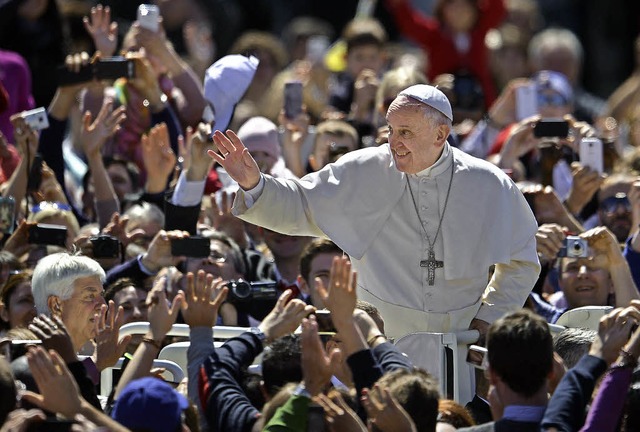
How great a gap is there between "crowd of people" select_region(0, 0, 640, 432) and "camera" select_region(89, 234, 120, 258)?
14 millimetres

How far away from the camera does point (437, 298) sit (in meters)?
7.46

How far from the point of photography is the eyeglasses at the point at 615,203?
921 centimetres

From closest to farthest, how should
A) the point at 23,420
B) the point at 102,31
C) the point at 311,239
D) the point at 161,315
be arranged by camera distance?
the point at 23,420 < the point at 161,315 < the point at 311,239 < the point at 102,31

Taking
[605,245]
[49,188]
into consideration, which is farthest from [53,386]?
[49,188]

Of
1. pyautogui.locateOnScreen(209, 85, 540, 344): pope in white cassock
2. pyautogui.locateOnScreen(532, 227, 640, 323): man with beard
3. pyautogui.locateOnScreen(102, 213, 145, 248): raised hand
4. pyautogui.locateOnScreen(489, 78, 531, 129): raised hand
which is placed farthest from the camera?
pyautogui.locateOnScreen(489, 78, 531, 129): raised hand

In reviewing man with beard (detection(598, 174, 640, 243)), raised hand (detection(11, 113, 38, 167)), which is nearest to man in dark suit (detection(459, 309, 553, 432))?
man with beard (detection(598, 174, 640, 243))

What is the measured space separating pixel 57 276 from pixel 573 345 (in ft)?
7.48

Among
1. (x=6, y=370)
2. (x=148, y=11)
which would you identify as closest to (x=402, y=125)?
(x=6, y=370)

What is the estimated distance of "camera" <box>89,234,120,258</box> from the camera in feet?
27.3

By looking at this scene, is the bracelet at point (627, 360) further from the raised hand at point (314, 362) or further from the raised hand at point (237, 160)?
the raised hand at point (237, 160)

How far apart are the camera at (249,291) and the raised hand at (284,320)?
1.34 metres

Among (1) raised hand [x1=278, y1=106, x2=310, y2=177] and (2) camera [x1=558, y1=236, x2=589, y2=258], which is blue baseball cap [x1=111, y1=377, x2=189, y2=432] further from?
(1) raised hand [x1=278, y1=106, x2=310, y2=177]

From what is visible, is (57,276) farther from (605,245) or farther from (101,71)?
(605,245)

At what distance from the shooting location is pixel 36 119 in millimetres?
9156
